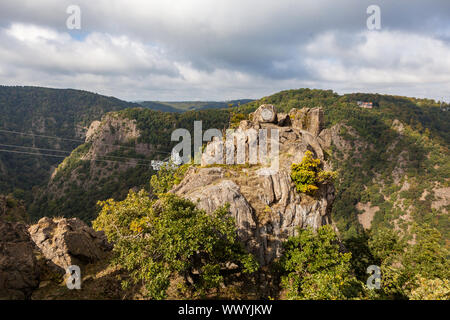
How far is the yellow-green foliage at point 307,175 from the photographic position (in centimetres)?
2656

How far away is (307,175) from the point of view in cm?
2656

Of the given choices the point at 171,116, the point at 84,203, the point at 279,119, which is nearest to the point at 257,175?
the point at 279,119

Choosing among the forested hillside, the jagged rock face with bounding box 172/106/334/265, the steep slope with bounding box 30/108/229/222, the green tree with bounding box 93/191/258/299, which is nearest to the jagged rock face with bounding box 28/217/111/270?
the green tree with bounding box 93/191/258/299

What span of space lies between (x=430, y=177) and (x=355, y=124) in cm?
6478

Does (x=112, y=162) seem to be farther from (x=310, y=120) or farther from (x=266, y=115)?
(x=310, y=120)

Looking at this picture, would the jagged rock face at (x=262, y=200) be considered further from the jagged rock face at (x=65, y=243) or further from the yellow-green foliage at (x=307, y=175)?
the jagged rock face at (x=65, y=243)

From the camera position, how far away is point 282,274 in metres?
22.7

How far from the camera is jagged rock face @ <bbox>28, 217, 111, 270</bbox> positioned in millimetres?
19547

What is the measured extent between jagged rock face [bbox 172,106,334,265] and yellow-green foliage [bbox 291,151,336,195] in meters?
0.74

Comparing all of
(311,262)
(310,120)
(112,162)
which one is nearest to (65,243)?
(311,262)

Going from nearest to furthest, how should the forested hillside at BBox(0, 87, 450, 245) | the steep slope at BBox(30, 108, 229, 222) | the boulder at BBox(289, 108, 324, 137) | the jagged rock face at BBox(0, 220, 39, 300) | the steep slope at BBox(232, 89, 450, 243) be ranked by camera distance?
the jagged rock face at BBox(0, 220, 39, 300), the boulder at BBox(289, 108, 324, 137), the steep slope at BBox(30, 108, 229, 222), the forested hillside at BBox(0, 87, 450, 245), the steep slope at BBox(232, 89, 450, 243)

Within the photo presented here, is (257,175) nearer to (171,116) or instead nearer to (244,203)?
(244,203)

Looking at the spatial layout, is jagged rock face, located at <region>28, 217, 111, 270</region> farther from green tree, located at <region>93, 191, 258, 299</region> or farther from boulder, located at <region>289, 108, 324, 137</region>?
boulder, located at <region>289, 108, 324, 137</region>

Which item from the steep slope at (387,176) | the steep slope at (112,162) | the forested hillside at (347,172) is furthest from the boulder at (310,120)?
the steep slope at (387,176)
